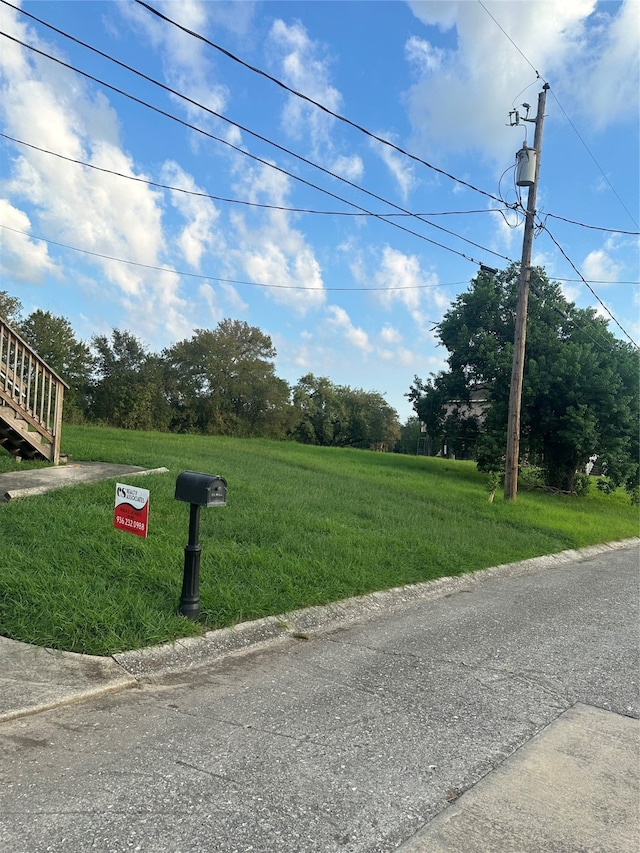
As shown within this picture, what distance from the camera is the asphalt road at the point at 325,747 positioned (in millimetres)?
2285

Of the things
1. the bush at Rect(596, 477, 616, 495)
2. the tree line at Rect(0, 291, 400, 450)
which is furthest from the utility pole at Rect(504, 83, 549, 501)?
the tree line at Rect(0, 291, 400, 450)

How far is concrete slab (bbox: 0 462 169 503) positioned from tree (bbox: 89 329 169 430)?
102 feet

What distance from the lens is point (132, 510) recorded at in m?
4.96

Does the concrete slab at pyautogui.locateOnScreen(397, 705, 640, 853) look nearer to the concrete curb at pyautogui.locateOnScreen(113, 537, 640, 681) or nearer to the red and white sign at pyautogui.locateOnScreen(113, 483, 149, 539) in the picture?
the concrete curb at pyautogui.locateOnScreen(113, 537, 640, 681)

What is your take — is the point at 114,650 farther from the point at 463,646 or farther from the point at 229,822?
the point at 463,646

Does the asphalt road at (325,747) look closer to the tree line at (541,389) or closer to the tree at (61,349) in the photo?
the tree line at (541,389)

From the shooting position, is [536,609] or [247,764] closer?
[247,764]

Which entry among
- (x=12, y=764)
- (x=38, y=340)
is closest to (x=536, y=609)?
(x=12, y=764)

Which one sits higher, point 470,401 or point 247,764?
point 470,401

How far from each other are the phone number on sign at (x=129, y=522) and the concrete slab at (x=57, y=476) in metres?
2.94

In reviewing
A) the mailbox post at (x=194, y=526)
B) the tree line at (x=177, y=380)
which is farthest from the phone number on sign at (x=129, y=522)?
the tree line at (x=177, y=380)

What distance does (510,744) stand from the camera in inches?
121

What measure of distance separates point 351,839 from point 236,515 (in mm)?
5555

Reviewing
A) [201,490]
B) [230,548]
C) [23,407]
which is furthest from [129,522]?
[23,407]
